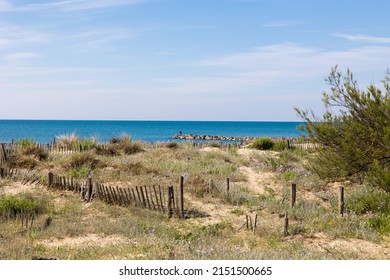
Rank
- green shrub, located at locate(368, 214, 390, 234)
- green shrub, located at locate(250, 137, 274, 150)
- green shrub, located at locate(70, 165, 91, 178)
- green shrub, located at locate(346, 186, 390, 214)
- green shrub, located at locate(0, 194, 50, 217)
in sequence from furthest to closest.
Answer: green shrub, located at locate(250, 137, 274, 150) → green shrub, located at locate(70, 165, 91, 178) → green shrub, located at locate(346, 186, 390, 214) → green shrub, located at locate(0, 194, 50, 217) → green shrub, located at locate(368, 214, 390, 234)

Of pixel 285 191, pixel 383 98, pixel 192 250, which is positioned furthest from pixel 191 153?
pixel 192 250

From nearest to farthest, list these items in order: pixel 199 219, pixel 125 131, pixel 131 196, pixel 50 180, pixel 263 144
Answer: pixel 199 219 < pixel 131 196 < pixel 50 180 < pixel 263 144 < pixel 125 131

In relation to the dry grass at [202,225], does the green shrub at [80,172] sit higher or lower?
higher

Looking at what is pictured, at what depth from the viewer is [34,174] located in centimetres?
1532

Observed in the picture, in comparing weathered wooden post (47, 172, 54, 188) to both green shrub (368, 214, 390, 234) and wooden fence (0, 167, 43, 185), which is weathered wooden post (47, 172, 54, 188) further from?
green shrub (368, 214, 390, 234)

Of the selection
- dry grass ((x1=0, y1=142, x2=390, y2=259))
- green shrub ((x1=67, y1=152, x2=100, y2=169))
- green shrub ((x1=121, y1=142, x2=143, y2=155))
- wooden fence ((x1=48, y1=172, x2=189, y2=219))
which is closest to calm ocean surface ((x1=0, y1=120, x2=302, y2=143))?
green shrub ((x1=121, y1=142, x2=143, y2=155))

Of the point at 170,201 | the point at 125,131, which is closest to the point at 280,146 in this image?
the point at 170,201

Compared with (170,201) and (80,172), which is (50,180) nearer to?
(80,172)

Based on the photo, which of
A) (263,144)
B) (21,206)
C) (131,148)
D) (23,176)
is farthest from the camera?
(263,144)

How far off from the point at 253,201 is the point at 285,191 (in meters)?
2.10

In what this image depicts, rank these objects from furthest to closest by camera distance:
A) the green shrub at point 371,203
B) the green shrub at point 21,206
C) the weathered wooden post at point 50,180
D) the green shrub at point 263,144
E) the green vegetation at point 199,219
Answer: the green shrub at point 263,144 → the weathered wooden post at point 50,180 → the green shrub at point 371,203 → the green shrub at point 21,206 → the green vegetation at point 199,219

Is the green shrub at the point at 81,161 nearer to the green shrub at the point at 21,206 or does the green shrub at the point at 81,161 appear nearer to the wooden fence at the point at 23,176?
the wooden fence at the point at 23,176

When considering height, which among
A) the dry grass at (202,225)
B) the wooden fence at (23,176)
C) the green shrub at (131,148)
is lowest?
the dry grass at (202,225)

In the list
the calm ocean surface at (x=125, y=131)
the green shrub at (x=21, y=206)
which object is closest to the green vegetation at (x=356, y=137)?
the green shrub at (x=21, y=206)
